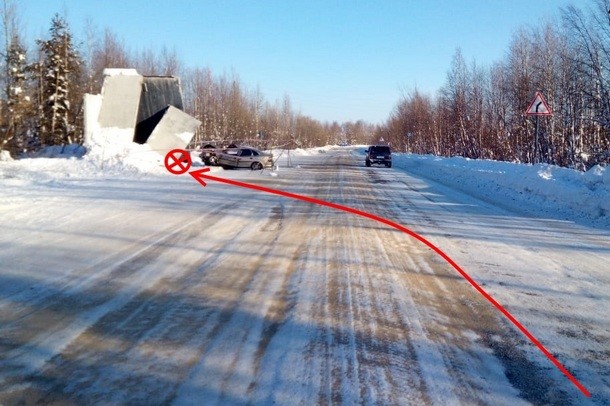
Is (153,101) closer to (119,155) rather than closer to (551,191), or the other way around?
(119,155)

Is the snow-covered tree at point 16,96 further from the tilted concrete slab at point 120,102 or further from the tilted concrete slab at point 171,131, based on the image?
the tilted concrete slab at point 171,131

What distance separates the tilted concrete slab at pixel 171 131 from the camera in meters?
29.8

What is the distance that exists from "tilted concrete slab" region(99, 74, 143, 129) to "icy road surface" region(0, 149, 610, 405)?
21188 millimetres

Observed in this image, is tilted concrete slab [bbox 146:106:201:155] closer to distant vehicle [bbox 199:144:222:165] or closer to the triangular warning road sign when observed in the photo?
distant vehicle [bbox 199:144:222:165]

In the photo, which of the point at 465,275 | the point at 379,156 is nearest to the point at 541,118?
the point at 379,156

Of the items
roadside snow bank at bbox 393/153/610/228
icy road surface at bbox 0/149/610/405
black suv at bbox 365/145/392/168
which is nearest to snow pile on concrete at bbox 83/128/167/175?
icy road surface at bbox 0/149/610/405

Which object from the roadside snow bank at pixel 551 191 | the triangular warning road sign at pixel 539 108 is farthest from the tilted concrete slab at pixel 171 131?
the triangular warning road sign at pixel 539 108

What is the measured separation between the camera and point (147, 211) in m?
12.2

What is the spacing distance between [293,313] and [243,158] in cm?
2635

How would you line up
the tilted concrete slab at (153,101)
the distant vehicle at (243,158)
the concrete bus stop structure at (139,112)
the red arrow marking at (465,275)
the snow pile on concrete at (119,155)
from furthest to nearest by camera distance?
1. the tilted concrete slab at (153,101)
2. the distant vehicle at (243,158)
3. the concrete bus stop structure at (139,112)
4. the snow pile on concrete at (119,155)
5. the red arrow marking at (465,275)

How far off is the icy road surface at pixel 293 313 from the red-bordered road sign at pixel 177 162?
15.5 metres

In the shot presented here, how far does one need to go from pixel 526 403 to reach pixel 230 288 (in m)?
3.59

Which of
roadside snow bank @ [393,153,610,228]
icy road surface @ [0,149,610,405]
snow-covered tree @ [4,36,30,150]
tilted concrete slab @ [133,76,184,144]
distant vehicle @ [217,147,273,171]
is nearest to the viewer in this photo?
icy road surface @ [0,149,610,405]

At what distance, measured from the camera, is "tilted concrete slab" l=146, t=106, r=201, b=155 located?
29797 mm
